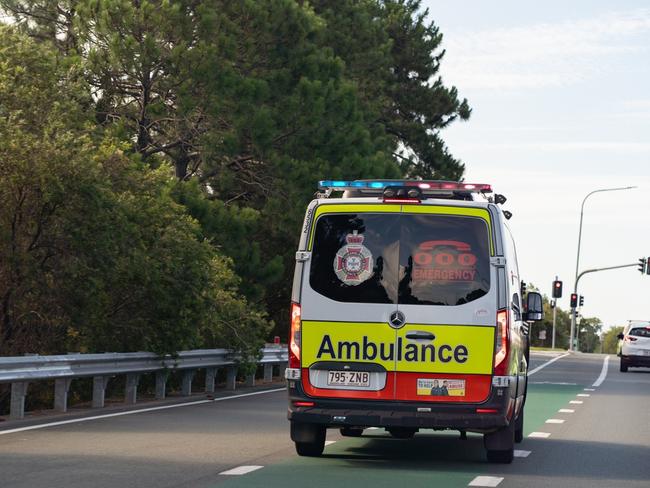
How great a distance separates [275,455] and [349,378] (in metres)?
1.48

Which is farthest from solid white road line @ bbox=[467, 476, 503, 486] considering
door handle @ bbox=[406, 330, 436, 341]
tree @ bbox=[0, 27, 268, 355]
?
tree @ bbox=[0, 27, 268, 355]

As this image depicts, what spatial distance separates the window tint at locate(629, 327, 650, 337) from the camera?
1682 inches

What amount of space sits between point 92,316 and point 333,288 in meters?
10.3

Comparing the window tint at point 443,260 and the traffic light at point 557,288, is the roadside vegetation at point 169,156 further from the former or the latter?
the traffic light at point 557,288

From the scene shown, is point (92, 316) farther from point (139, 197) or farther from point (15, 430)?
point (15, 430)

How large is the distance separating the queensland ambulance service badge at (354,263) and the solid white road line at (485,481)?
1.98m

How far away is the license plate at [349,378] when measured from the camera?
12.4 metres

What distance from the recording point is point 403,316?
12367 millimetres

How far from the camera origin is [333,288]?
494 inches

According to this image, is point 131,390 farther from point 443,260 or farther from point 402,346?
point 443,260

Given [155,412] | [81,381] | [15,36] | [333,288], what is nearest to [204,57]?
[15,36]

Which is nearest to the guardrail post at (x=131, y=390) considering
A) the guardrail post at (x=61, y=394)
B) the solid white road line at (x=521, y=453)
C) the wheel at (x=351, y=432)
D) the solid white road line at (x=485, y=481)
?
the guardrail post at (x=61, y=394)

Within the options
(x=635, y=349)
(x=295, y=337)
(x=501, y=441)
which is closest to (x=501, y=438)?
(x=501, y=441)

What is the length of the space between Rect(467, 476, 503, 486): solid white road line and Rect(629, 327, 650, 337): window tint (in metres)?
31.6
